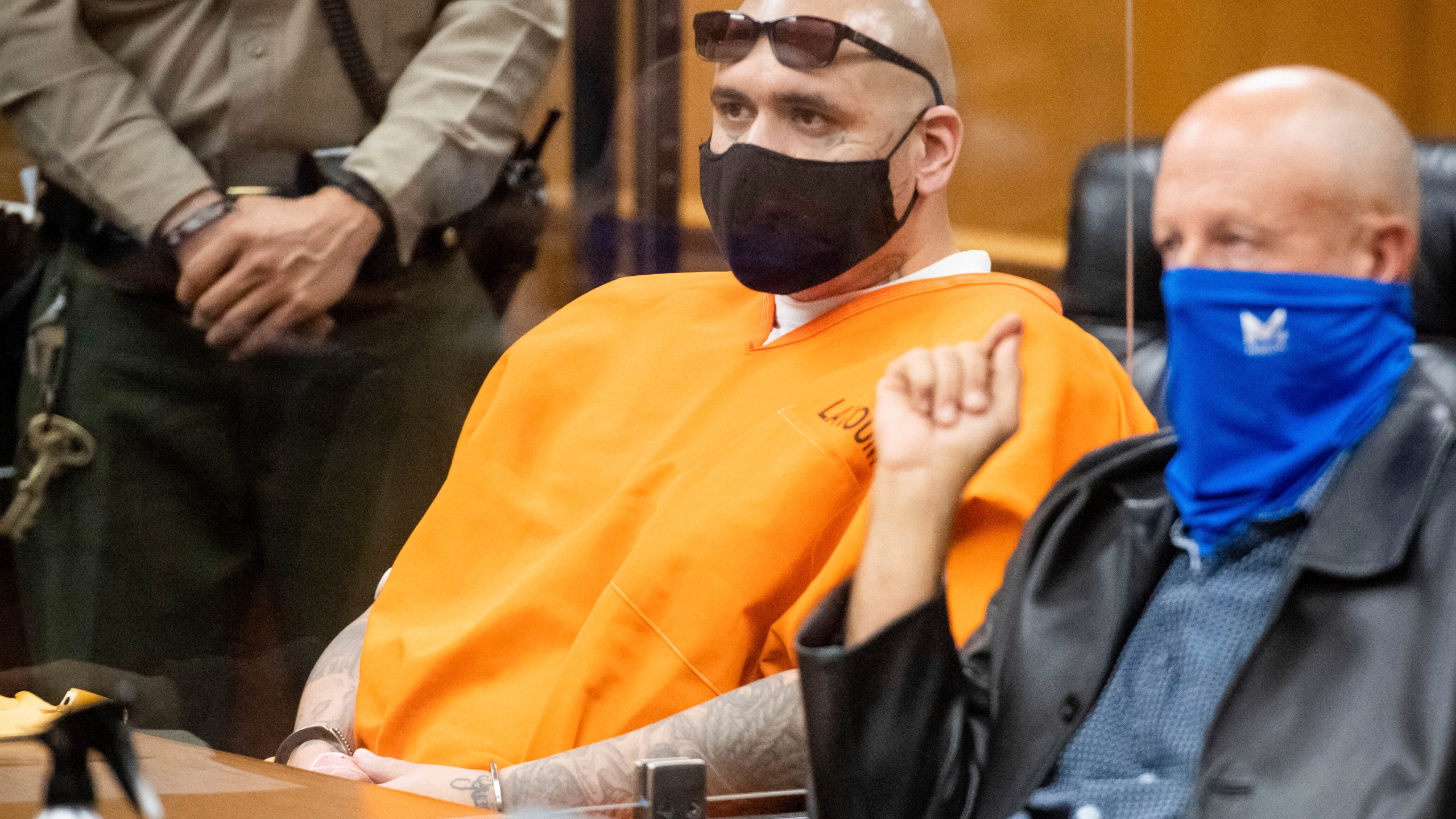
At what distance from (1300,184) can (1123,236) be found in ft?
1.74

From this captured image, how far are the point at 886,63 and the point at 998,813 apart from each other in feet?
2.60

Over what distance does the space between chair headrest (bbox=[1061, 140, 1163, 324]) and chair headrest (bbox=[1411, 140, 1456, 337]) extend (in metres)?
0.31

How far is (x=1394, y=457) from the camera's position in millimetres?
1263

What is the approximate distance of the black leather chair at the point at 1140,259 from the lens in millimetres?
1534

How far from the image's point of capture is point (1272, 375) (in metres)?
1.29

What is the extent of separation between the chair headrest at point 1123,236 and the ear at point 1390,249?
0.26 metres

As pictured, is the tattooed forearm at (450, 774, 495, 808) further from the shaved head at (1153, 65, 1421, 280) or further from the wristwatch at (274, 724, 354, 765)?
the shaved head at (1153, 65, 1421, 280)

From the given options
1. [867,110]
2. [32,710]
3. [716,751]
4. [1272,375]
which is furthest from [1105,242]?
[32,710]

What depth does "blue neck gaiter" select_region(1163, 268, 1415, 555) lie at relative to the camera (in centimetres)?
128

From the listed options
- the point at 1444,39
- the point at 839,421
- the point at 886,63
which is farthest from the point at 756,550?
the point at 1444,39

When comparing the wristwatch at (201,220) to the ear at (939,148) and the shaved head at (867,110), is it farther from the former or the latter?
the ear at (939,148)

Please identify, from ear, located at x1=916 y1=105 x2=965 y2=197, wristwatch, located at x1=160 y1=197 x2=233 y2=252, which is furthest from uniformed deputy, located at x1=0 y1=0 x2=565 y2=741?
ear, located at x1=916 y1=105 x2=965 y2=197

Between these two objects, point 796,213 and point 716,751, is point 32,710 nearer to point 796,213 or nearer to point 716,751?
point 716,751

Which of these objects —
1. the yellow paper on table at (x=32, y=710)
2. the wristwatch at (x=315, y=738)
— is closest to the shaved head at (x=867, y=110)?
the wristwatch at (x=315, y=738)
